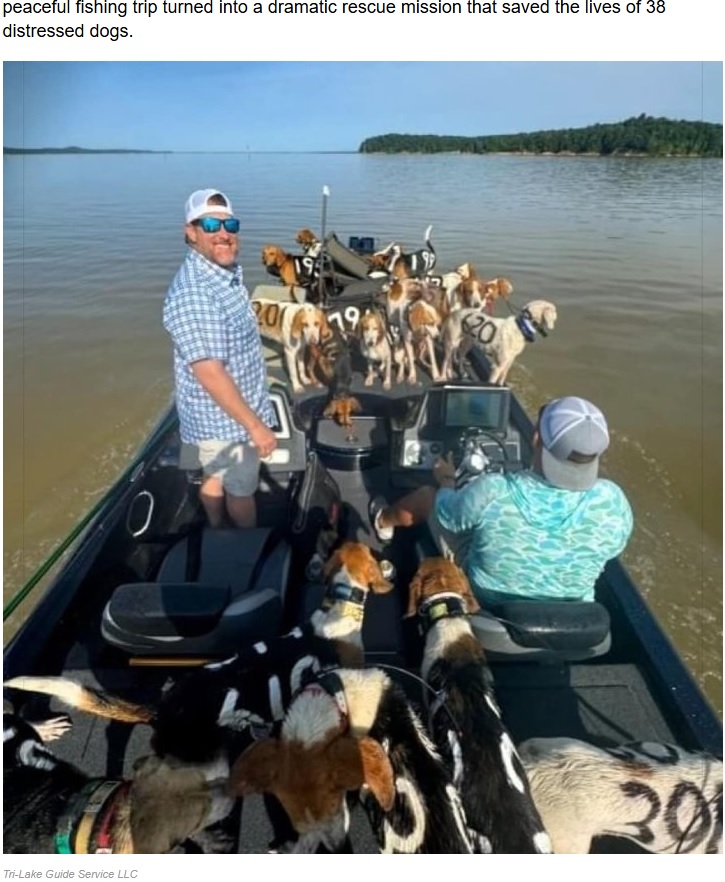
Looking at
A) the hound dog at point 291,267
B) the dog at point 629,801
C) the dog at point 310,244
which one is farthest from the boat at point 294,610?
the dog at point 310,244

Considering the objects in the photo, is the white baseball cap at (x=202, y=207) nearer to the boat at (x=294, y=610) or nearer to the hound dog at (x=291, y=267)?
the boat at (x=294, y=610)

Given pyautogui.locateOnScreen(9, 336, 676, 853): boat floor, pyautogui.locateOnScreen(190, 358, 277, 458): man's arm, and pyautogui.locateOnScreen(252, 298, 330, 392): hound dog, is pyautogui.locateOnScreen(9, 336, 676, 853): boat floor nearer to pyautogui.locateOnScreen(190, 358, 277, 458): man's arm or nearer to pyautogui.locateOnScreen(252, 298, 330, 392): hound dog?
pyautogui.locateOnScreen(190, 358, 277, 458): man's arm

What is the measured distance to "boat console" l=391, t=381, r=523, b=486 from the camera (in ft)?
16.1

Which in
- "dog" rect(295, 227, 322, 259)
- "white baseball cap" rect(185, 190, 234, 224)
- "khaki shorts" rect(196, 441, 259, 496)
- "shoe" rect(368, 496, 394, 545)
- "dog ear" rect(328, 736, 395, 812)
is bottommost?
"dog ear" rect(328, 736, 395, 812)

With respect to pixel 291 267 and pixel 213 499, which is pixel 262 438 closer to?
pixel 213 499

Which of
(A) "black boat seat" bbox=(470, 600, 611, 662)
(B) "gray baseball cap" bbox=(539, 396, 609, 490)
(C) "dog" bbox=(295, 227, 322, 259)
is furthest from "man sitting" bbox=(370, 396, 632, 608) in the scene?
(C) "dog" bbox=(295, 227, 322, 259)

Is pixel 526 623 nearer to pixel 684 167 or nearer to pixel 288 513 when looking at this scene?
pixel 288 513

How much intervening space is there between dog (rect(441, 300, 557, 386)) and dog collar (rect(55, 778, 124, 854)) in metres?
5.80

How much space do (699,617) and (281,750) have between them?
392cm

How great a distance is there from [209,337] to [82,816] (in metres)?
2.10

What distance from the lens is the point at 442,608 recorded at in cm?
259

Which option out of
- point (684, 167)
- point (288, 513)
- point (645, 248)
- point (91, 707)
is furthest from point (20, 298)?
point (684, 167)

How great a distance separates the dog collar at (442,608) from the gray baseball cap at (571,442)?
0.66m

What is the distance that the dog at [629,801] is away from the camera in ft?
6.79
